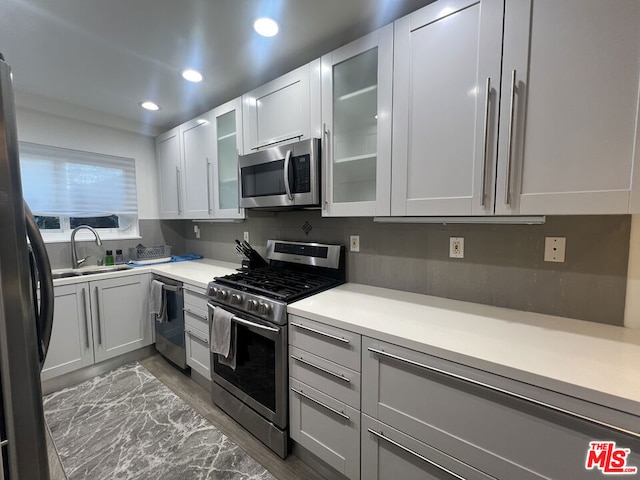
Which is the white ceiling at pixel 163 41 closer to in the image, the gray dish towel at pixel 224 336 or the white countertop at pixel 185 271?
the white countertop at pixel 185 271

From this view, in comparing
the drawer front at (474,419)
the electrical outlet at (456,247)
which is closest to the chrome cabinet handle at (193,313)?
the drawer front at (474,419)

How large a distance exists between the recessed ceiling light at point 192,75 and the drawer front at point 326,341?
6.31ft

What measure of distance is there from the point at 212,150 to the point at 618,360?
277cm

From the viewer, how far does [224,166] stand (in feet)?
7.95

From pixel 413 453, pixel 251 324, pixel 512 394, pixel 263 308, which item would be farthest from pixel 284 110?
pixel 413 453

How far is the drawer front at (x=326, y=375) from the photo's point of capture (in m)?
1.22

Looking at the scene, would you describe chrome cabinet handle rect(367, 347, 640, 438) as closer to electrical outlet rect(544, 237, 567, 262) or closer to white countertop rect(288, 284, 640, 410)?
white countertop rect(288, 284, 640, 410)

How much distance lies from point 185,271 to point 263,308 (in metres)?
1.31

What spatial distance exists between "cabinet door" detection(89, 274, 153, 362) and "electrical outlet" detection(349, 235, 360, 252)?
6.84ft

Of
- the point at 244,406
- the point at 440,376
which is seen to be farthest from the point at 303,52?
the point at 244,406

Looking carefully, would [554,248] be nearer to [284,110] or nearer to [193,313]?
[284,110]

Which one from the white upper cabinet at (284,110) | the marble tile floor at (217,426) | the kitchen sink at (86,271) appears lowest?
the marble tile floor at (217,426)

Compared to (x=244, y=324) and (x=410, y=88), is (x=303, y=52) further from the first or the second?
(x=244, y=324)

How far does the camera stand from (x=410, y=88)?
129 centimetres
